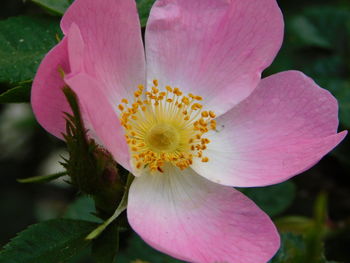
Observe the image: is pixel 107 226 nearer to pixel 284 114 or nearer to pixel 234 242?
pixel 234 242

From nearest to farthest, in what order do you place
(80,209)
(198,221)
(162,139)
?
(198,221) → (162,139) → (80,209)

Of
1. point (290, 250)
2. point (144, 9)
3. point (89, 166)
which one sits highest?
point (144, 9)

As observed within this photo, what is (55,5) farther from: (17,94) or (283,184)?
(283,184)

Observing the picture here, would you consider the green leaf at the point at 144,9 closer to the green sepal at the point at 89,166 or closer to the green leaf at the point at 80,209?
the green sepal at the point at 89,166

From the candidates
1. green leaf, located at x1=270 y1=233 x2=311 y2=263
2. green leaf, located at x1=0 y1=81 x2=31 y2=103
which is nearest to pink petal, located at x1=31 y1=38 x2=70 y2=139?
green leaf, located at x1=0 y1=81 x2=31 y2=103

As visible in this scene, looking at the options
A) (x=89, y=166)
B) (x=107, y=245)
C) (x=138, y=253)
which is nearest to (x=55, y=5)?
(x=89, y=166)
